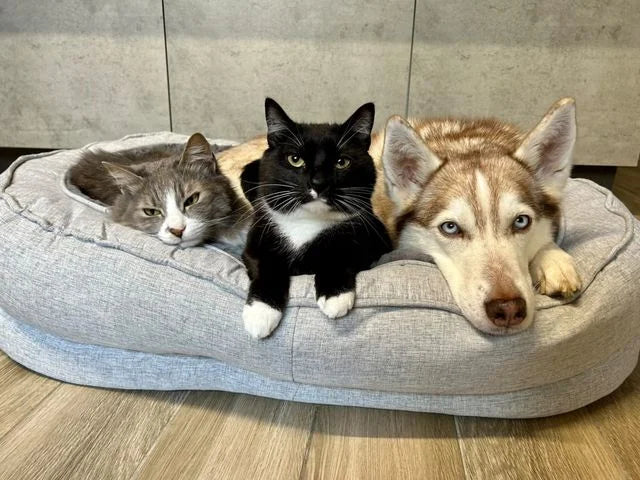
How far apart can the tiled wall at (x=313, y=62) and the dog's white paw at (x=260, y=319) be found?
2.53m

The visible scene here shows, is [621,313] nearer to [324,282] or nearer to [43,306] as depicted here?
[324,282]

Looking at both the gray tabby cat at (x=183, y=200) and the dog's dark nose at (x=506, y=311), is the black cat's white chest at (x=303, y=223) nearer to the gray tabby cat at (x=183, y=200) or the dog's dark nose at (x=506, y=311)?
the gray tabby cat at (x=183, y=200)

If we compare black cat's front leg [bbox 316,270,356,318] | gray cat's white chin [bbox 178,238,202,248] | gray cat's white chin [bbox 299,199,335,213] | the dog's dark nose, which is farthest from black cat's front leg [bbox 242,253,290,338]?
the dog's dark nose

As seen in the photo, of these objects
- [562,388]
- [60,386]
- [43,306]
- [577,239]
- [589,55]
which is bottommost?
[60,386]

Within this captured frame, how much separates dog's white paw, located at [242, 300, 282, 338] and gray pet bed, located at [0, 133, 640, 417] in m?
0.04

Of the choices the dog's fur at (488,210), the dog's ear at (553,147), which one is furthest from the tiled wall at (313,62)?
the dog's ear at (553,147)

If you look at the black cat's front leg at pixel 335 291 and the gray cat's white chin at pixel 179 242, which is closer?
the black cat's front leg at pixel 335 291

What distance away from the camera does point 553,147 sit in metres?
1.73

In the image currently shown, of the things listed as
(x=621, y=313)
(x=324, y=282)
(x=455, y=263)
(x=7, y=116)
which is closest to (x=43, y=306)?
(x=324, y=282)

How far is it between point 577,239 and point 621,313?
0.48 metres

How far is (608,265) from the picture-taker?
5.72ft

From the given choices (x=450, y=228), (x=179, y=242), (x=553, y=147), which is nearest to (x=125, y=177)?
(x=179, y=242)

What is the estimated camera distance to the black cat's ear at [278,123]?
5.79 feet

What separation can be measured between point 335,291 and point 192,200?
845mm
